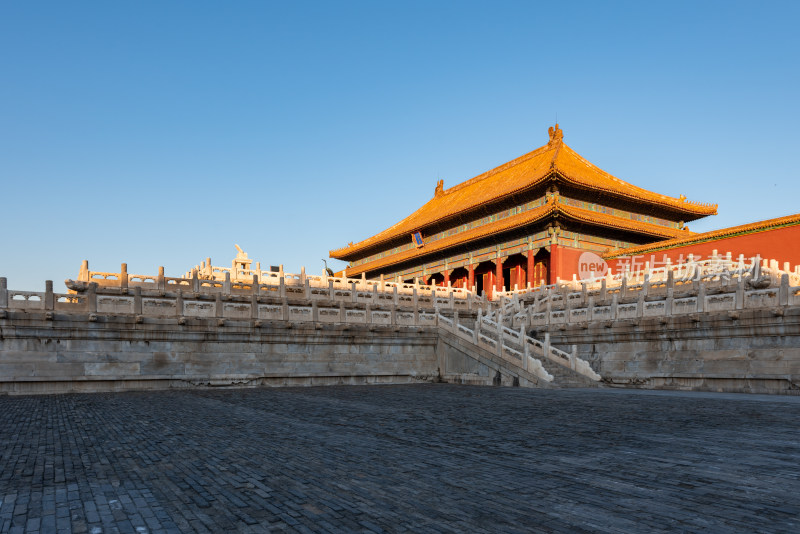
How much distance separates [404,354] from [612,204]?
20.4 m

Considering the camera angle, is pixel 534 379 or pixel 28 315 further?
pixel 534 379

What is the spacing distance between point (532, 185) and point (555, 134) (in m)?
7.53

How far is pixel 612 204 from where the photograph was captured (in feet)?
112

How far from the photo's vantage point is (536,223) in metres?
32.3

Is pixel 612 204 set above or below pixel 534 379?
above

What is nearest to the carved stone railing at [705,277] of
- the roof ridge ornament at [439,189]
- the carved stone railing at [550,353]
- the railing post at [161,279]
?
the carved stone railing at [550,353]

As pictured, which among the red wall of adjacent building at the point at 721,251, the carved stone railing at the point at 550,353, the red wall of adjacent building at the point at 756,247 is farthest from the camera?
the red wall of adjacent building at the point at 721,251

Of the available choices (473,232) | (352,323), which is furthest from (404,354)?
(473,232)

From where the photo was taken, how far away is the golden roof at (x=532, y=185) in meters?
32.8

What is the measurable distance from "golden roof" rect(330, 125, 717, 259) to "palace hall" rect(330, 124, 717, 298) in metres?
0.08

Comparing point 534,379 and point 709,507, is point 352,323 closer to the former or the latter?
point 534,379

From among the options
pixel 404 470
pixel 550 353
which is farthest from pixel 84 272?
pixel 404 470

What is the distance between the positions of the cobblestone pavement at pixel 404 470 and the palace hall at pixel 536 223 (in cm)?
2273

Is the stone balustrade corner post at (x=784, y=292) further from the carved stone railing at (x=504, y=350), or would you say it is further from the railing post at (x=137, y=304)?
the railing post at (x=137, y=304)
